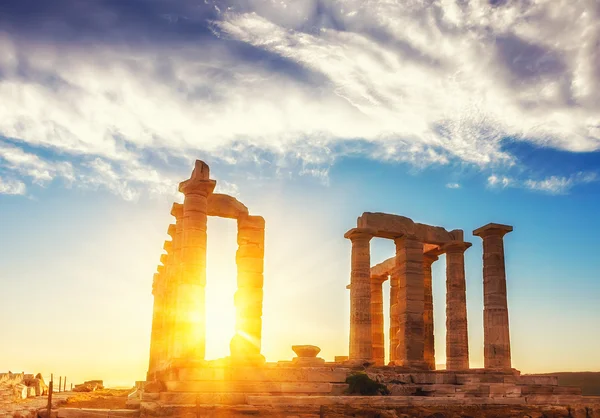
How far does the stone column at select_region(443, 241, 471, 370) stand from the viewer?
31781 millimetres

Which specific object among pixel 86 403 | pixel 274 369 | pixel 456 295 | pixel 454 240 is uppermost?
pixel 454 240

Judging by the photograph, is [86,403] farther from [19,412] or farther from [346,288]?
[346,288]

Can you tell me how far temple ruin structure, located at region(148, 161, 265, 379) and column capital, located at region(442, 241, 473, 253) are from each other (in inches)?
435

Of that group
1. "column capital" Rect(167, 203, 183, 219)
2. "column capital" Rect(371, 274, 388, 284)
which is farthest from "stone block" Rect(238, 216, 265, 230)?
"column capital" Rect(371, 274, 388, 284)

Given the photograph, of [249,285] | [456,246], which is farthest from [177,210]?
[456,246]

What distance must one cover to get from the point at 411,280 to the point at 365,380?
379 inches

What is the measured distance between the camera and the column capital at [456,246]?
106 feet

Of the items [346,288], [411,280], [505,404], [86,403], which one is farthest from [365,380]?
[346,288]

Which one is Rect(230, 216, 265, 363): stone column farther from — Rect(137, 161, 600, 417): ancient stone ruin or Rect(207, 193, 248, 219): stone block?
Rect(207, 193, 248, 219): stone block

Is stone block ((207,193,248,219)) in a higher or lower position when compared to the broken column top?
lower

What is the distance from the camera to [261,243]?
27125 mm

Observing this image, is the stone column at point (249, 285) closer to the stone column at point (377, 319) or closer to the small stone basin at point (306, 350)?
the small stone basin at point (306, 350)

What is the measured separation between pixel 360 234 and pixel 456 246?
5.83m

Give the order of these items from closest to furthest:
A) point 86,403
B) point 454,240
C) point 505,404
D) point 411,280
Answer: point 505,404 → point 86,403 → point 411,280 → point 454,240
